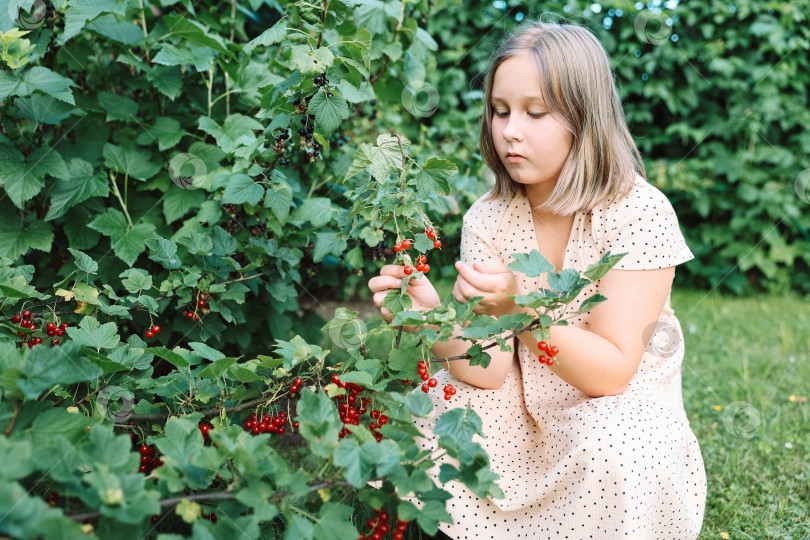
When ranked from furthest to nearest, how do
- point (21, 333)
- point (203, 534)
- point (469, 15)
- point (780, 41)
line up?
point (469, 15)
point (780, 41)
point (21, 333)
point (203, 534)

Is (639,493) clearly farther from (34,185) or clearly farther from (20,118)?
(20,118)

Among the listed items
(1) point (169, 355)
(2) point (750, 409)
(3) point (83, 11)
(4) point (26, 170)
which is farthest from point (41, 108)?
(2) point (750, 409)

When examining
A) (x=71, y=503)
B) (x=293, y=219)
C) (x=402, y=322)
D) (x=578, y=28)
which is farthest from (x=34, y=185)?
(x=578, y=28)

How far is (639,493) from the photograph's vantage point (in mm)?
1337

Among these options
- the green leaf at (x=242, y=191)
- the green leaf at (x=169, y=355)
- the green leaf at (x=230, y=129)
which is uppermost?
the green leaf at (x=230, y=129)

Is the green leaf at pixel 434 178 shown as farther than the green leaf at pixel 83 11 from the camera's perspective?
No

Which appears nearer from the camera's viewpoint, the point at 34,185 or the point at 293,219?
the point at 34,185

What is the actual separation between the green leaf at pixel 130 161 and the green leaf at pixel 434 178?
3.04 feet

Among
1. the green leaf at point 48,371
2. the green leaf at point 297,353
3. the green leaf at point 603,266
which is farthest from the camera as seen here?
the green leaf at point 297,353

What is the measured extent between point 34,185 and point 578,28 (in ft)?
4.50

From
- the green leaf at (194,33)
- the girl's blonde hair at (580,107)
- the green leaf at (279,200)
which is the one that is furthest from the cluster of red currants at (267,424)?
the green leaf at (194,33)

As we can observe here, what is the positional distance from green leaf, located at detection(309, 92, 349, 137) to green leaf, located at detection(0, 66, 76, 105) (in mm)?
570

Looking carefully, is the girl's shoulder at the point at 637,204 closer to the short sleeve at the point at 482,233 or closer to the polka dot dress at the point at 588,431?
the polka dot dress at the point at 588,431

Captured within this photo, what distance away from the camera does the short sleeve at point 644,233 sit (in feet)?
5.12
